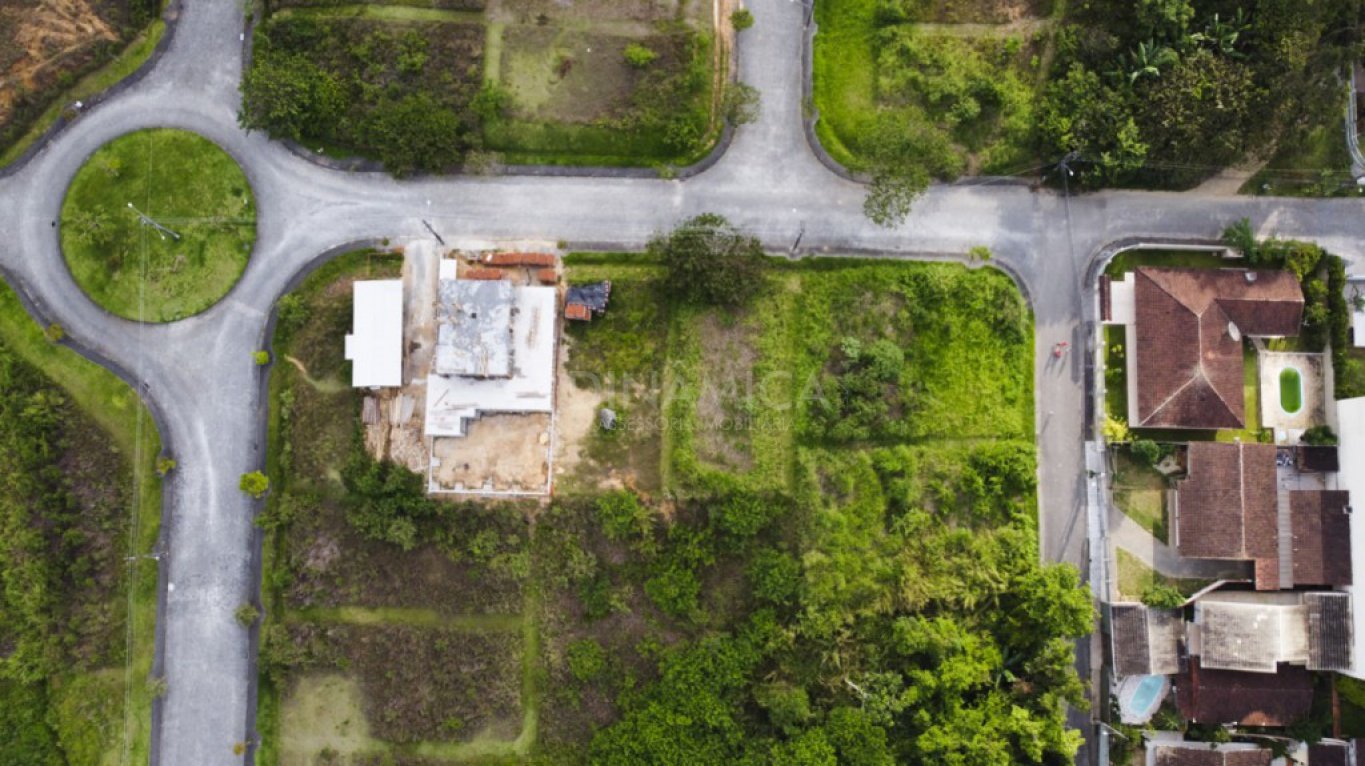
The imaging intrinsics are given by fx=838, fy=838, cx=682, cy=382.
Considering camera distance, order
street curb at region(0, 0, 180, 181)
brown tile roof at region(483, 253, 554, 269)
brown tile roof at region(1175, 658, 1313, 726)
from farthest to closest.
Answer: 1. street curb at region(0, 0, 180, 181)
2. brown tile roof at region(483, 253, 554, 269)
3. brown tile roof at region(1175, 658, 1313, 726)

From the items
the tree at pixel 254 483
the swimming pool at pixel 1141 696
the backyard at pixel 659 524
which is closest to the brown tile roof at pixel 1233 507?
the swimming pool at pixel 1141 696

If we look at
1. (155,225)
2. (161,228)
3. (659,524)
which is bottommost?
(659,524)

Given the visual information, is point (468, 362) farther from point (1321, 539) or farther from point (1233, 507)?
point (1321, 539)

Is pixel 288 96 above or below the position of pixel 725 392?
above

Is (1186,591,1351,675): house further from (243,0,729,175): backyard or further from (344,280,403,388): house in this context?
(344,280,403,388): house

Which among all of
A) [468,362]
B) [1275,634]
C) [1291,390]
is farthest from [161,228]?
[1275,634]

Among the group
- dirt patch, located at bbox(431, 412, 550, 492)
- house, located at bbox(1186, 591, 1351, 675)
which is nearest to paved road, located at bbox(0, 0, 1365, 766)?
house, located at bbox(1186, 591, 1351, 675)

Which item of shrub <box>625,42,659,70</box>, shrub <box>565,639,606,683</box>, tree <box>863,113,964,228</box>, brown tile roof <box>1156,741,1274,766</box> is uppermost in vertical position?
shrub <box>625,42,659,70</box>

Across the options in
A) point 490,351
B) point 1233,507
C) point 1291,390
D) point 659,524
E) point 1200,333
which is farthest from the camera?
point 1291,390
